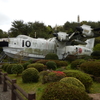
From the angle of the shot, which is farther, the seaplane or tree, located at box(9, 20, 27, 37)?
tree, located at box(9, 20, 27, 37)

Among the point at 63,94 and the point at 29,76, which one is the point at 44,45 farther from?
the point at 63,94

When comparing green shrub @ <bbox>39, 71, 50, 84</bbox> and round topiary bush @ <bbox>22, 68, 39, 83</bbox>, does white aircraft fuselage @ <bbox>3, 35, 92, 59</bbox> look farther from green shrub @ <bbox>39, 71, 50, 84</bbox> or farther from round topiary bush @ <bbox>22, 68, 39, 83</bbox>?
green shrub @ <bbox>39, 71, 50, 84</bbox>

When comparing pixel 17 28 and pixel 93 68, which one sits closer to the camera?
pixel 93 68

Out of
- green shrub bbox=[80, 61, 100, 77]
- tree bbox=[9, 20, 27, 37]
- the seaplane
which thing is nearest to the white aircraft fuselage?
the seaplane

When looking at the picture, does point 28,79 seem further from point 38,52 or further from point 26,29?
point 26,29

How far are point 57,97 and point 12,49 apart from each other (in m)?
16.6

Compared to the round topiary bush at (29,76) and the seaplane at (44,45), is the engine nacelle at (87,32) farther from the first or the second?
the round topiary bush at (29,76)

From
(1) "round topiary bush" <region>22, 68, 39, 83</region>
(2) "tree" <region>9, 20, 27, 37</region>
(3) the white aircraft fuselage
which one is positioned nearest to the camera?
(1) "round topiary bush" <region>22, 68, 39, 83</region>

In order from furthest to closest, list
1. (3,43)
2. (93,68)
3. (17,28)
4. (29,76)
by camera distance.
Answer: (17,28) → (3,43) → (93,68) → (29,76)

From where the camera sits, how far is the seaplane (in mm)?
Answer: 17375

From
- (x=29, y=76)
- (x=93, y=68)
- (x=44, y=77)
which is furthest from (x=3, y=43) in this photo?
(x=93, y=68)

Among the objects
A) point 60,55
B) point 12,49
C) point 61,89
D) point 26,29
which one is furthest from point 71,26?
point 61,89

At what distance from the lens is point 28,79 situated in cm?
773

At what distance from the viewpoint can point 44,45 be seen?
20.3m
